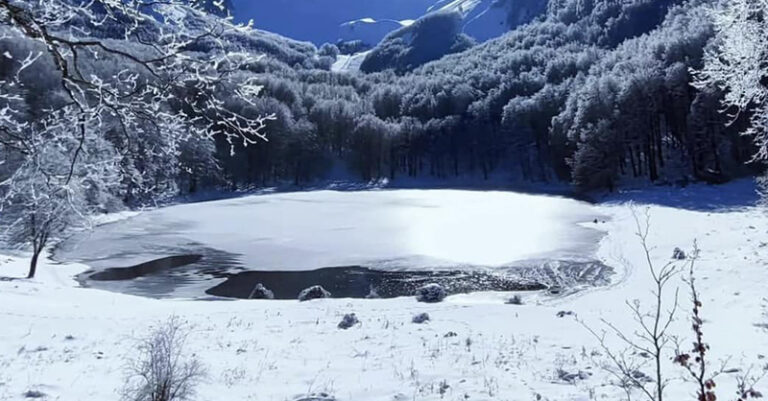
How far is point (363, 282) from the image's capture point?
24375 millimetres

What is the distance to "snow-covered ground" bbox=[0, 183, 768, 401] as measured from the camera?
813 cm

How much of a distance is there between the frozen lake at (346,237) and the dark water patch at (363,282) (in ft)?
3.89

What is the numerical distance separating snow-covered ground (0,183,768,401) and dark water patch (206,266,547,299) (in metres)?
2.29

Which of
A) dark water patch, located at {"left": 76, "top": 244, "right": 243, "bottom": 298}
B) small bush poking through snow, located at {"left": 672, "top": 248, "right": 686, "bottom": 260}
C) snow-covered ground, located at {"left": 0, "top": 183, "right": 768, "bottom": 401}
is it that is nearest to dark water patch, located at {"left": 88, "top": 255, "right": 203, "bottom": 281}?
dark water patch, located at {"left": 76, "top": 244, "right": 243, "bottom": 298}

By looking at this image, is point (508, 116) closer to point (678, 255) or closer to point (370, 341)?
point (678, 255)

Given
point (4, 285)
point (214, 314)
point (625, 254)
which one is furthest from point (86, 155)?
point (625, 254)

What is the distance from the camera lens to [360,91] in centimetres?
13962

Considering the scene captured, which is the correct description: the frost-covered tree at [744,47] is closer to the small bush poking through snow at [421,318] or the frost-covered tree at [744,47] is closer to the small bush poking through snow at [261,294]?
the small bush poking through snow at [421,318]

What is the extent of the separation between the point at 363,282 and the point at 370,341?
1246cm

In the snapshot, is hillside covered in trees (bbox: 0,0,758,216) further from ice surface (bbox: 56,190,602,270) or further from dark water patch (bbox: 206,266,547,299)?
dark water patch (bbox: 206,266,547,299)

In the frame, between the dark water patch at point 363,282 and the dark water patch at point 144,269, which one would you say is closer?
the dark water patch at point 363,282

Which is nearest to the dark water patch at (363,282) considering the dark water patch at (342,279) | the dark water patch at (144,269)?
the dark water patch at (342,279)

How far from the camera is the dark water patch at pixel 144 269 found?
25906mm

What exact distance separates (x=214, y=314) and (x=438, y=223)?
86.9ft
